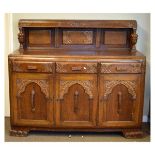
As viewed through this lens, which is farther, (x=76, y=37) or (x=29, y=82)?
(x=76, y=37)

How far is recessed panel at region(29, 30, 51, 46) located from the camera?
9.16ft

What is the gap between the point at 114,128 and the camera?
2561 mm

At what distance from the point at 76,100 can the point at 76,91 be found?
8 centimetres

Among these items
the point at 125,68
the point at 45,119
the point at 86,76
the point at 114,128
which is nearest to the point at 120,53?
the point at 125,68

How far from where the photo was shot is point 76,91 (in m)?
2.50

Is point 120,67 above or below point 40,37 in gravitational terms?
below

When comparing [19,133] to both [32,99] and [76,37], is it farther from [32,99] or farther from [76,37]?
[76,37]

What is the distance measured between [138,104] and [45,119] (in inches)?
31.5

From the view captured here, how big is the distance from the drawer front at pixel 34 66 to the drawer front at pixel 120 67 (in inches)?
17.2

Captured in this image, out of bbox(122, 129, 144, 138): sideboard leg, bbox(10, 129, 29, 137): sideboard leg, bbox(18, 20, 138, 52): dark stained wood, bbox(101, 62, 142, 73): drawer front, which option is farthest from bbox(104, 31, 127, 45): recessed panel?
bbox(10, 129, 29, 137): sideboard leg

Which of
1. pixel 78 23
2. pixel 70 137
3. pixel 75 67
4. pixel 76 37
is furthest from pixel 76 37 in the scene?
pixel 70 137

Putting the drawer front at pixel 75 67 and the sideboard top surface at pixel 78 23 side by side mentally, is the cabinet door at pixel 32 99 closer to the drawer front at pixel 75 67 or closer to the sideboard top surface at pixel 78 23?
the drawer front at pixel 75 67

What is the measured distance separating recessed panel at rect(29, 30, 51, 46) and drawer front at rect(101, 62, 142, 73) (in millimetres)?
658
